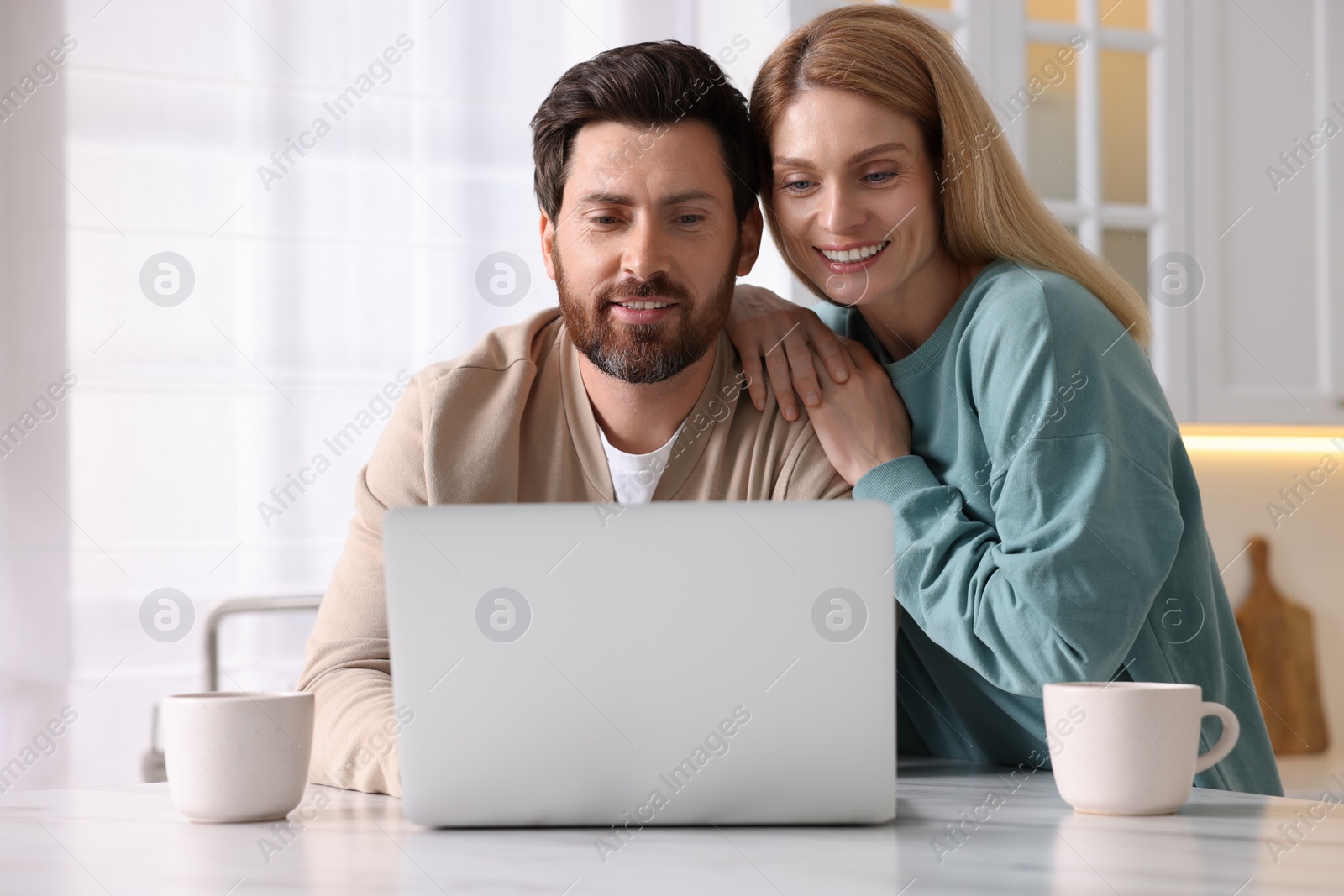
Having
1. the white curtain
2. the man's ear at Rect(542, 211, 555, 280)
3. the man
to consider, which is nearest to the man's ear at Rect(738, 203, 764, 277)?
the man

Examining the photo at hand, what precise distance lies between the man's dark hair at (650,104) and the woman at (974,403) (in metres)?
0.03

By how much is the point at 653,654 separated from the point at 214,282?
2043mm

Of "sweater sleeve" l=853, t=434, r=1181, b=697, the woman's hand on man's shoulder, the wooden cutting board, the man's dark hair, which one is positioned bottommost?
the wooden cutting board

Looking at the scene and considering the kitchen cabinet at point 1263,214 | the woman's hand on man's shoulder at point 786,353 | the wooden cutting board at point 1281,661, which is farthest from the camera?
the wooden cutting board at point 1281,661

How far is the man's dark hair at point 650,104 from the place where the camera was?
1.44m

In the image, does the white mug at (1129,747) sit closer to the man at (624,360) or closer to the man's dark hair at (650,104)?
the man at (624,360)

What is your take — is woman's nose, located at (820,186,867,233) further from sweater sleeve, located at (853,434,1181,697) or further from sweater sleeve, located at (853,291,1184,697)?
sweater sleeve, located at (853,434,1181,697)

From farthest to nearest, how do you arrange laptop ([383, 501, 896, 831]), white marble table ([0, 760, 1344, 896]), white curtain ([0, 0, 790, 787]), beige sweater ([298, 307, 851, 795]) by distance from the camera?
white curtain ([0, 0, 790, 787]) → beige sweater ([298, 307, 851, 795]) → laptop ([383, 501, 896, 831]) → white marble table ([0, 760, 1344, 896])

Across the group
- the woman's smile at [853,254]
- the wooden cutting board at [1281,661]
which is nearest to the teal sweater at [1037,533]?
the woman's smile at [853,254]

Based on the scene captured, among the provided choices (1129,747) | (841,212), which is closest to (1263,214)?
(841,212)

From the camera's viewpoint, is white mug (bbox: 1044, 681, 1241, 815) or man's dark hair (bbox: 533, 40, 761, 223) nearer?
white mug (bbox: 1044, 681, 1241, 815)

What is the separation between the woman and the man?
0.05 m

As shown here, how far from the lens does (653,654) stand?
80 cm

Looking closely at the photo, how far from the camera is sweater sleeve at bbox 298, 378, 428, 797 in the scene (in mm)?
1032
